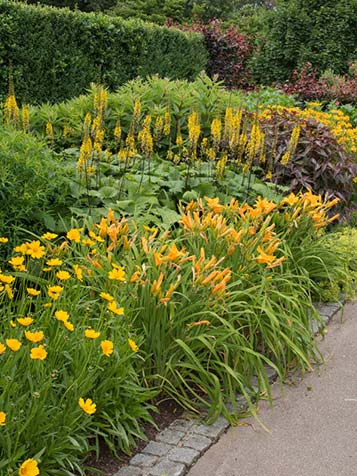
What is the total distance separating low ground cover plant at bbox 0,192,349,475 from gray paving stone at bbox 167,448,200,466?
191 millimetres

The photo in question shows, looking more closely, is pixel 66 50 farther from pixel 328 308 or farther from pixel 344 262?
pixel 328 308

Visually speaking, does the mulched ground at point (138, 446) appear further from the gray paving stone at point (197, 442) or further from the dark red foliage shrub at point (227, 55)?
the dark red foliage shrub at point (227, 55)

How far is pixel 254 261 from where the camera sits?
428 centimetres

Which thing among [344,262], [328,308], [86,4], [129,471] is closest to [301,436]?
[129,471]

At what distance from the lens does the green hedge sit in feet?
30.1

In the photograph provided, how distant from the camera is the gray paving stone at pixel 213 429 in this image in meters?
3.40

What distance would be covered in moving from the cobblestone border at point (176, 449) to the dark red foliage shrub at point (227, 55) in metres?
12.5

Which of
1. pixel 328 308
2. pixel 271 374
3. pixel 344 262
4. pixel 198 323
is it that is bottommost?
pixel 328 308

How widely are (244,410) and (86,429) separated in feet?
3.08

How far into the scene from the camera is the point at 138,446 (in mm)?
3244

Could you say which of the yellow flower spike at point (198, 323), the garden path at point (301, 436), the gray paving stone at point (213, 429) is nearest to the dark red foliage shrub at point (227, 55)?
the garden path at point (301, 436)

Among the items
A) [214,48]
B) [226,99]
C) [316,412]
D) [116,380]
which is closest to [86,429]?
[116,380]

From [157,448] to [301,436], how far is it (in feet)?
2.46

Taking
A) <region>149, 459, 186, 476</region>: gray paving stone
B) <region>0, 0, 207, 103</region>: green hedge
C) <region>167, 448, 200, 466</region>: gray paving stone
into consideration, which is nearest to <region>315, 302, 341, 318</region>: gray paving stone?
<region>167, 448, 200, 466</region>: gray paving stone
